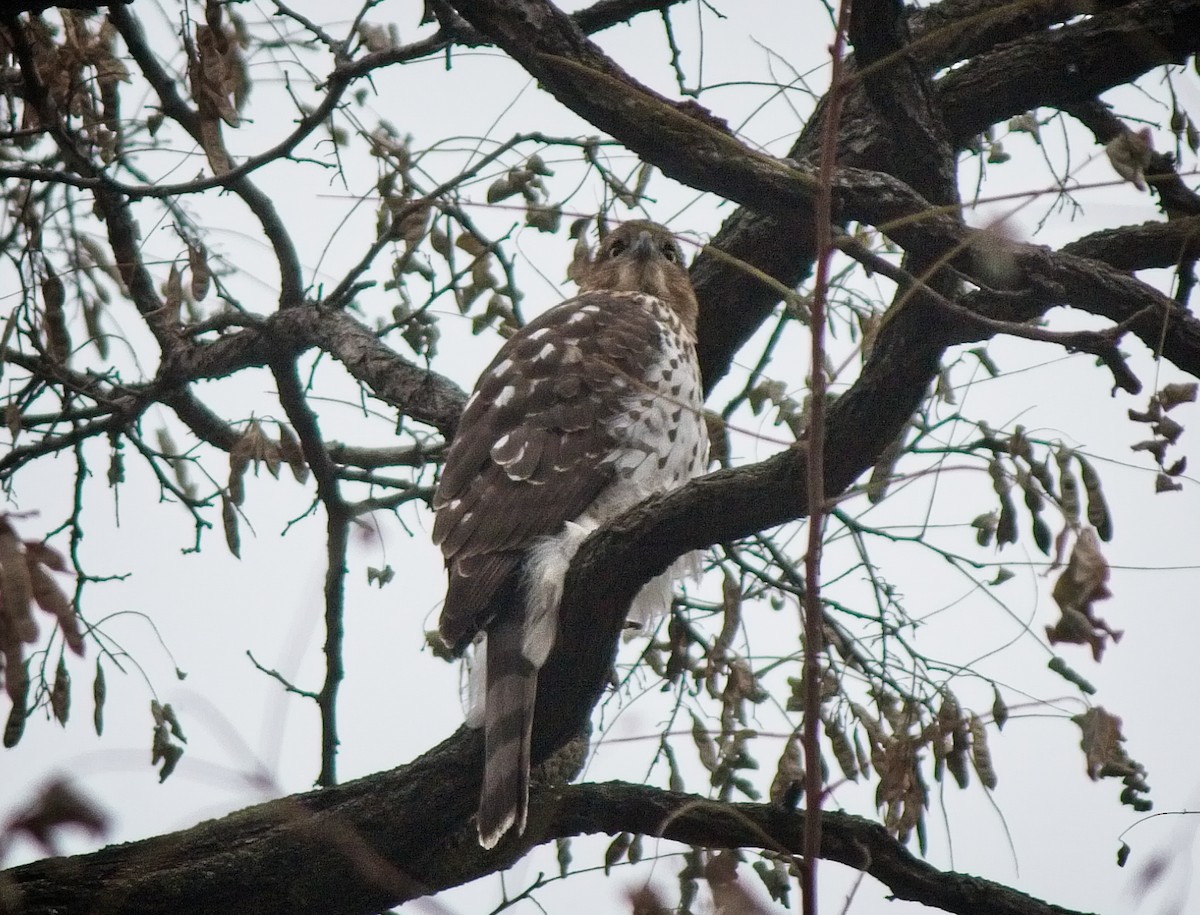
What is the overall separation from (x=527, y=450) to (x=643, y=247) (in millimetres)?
1432

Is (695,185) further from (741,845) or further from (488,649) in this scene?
(741,845)

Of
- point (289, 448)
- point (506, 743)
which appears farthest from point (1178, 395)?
point (289, 448)

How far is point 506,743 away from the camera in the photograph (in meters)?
3.12

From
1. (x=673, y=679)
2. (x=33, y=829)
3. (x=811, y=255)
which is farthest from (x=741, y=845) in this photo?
(x=33, y=829)

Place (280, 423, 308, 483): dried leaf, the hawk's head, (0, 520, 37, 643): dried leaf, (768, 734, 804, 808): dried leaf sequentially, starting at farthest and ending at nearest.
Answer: the hawk's head, (280, 423, 308, 483): dried leaf, (768, 734, 804, 808): dried leaf, (0, 520, 37, 643): dried leaf

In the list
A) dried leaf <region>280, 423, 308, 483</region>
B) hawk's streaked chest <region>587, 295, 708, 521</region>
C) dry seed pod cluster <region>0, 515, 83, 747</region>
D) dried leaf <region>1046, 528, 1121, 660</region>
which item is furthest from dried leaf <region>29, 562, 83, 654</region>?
hawk's streaked chest <region>587, 295, 708, 521</region>

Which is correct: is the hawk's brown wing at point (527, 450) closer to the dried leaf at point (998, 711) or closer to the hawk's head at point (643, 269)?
the hawk's head at point (643, 269)

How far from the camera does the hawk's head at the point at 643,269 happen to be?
4.75m

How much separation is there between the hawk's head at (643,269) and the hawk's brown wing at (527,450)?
1.12 feet

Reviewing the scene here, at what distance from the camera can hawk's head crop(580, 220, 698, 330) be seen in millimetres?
4754

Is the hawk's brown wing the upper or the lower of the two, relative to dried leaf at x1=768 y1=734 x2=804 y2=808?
upper

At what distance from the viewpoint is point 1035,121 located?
13.2 feet

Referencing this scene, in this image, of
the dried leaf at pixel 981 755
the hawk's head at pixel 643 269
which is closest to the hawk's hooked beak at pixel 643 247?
the hawk's head at pixel 643 269

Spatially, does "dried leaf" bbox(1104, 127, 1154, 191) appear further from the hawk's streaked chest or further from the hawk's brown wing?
the hawk's streaked chest
